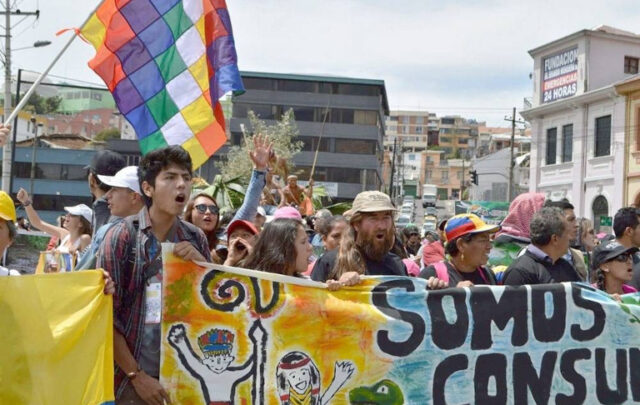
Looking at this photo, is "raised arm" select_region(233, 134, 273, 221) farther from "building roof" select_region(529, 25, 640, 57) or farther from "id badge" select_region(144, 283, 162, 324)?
"building roof" select_region(529, 25, 640, 57)

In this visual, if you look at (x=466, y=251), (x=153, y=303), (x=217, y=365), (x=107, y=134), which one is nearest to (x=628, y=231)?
(x=466, y=251)

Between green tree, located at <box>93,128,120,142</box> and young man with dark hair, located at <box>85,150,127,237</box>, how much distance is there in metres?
71.4

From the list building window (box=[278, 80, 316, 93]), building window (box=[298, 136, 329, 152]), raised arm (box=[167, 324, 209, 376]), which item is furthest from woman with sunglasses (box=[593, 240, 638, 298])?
building window (box=[278, 80, 316, 93])

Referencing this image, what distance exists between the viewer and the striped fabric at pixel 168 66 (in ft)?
19.2

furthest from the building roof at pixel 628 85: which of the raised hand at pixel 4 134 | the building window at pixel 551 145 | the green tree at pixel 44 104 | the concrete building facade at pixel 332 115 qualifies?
the green tree at pixel 44 104

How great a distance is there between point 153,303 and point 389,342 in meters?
1.21

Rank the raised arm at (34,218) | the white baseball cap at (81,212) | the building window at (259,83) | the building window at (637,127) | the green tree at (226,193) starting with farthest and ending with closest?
the building window at (259,83), the building window at (637,127), the green tree at (226,193), the raised arm at (34,218), the white baseball cap at (81,212)

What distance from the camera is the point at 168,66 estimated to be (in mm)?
6215

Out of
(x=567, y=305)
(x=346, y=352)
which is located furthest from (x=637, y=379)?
(x=346, y=352)

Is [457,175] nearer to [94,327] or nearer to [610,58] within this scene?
[610,58]

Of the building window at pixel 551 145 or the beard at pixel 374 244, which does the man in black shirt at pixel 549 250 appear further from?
the building window at pixel 551 145

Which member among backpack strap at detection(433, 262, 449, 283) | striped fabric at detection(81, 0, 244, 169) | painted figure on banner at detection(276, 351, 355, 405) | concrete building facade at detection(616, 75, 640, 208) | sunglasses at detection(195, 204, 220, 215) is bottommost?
painted figure on banner at detection(276, 351, 355, 405)

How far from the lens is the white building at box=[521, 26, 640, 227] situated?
3847 centimetres

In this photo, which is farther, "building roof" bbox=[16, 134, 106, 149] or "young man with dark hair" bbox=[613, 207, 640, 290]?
"building roof" bbox=[16, 134, 106, 149]
